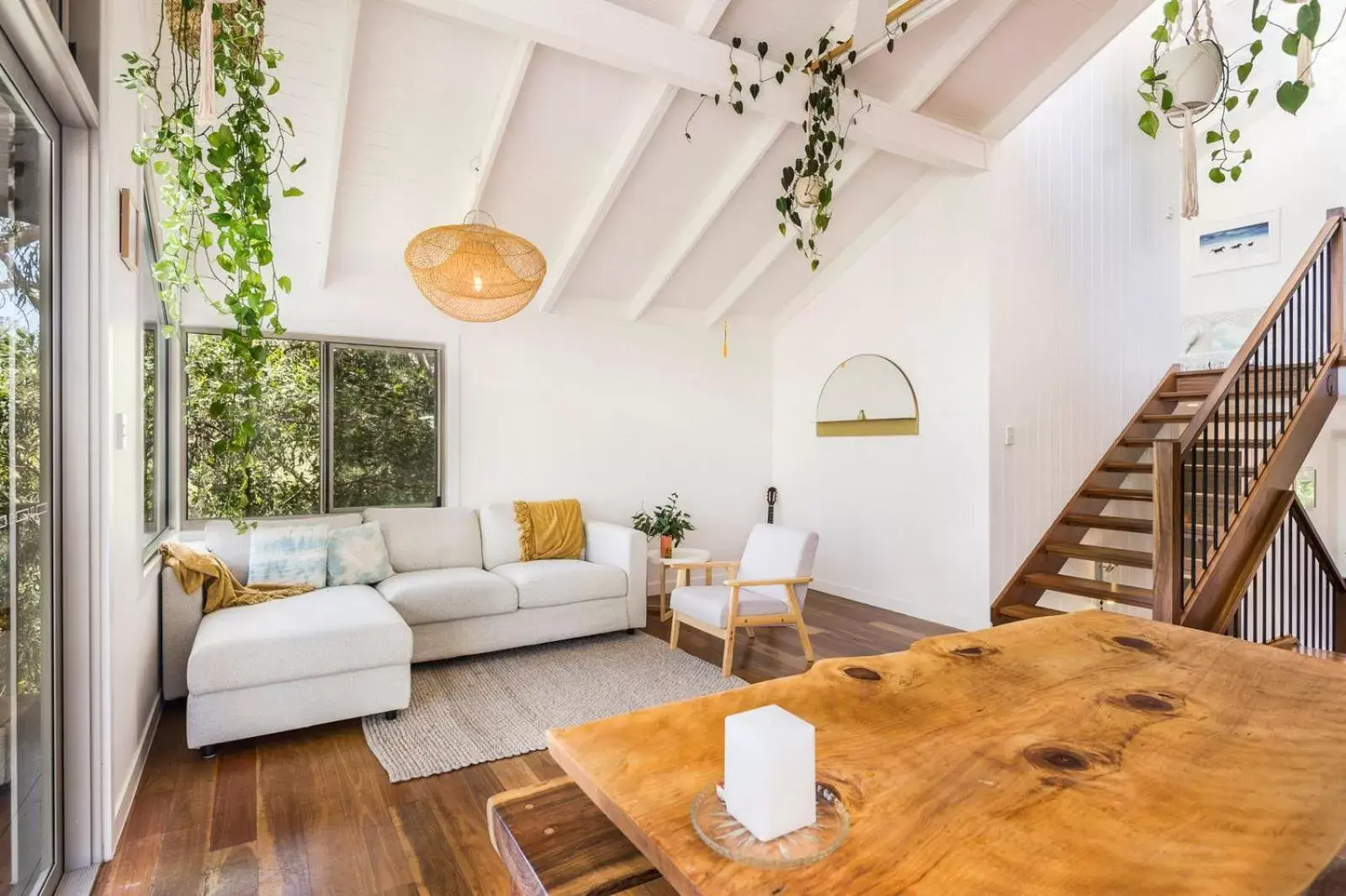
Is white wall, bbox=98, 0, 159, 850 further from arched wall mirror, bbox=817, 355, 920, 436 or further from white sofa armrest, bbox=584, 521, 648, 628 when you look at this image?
arched wall mirror, bbox=817, 355, 920, 436

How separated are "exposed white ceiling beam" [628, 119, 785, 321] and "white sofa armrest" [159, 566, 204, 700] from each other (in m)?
3.46

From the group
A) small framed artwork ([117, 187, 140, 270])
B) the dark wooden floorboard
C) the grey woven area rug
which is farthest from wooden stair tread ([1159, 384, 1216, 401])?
small framed artwork ([117, 187, 140, 270])

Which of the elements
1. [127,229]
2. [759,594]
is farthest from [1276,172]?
[127,229]

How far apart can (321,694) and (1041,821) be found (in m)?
2.89

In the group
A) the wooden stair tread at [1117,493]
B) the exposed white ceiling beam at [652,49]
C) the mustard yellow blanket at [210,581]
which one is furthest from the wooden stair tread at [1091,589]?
the mustard yellow blanket at [210,581]

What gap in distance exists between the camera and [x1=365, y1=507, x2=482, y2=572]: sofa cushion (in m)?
4.24

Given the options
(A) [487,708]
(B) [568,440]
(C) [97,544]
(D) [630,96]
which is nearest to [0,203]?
(C) [97,544]

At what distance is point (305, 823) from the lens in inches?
88.6

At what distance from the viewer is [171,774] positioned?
2.56 m

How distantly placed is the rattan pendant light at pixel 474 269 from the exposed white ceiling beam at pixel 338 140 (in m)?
0.63

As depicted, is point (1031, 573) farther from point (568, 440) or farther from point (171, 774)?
point (171, 774)

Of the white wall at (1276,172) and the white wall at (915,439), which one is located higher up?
the white wall at (1276,172)

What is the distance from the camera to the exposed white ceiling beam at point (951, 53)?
11.7 ft

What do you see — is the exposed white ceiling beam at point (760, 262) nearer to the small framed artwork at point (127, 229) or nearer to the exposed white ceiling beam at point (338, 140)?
the exposed white ceiling beam at point (338, 140)
